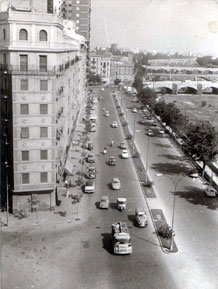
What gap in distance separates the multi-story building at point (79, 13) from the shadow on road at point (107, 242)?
9396 centimetres

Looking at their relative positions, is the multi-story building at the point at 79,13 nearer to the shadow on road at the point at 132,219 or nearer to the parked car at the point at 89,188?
the parked car at the point at 89,188

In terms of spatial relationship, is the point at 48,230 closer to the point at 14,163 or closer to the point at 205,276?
the point at 14,163

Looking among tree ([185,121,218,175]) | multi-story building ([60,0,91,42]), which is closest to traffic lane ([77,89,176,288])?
tree ([185,121,218,175])

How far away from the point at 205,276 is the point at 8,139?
24048 mm

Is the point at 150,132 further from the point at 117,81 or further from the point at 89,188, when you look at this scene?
the point at 117,81

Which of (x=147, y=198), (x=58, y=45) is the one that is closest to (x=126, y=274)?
(x=147, y=198)

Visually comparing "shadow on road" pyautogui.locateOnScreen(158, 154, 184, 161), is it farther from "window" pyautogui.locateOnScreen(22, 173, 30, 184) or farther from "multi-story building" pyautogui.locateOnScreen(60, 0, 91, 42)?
"multi-story building" pyautogui.locateOnScreen(60, 0, 91, 42)

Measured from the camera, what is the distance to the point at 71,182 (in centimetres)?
5034

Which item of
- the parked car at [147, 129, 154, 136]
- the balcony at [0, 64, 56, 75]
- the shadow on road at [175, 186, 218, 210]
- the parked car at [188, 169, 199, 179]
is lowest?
the shadow on road at [175, 186, 218, 210]

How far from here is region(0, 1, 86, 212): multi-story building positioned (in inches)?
1484

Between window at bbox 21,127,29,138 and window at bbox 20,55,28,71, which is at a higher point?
window at bbox 20,55,28,71

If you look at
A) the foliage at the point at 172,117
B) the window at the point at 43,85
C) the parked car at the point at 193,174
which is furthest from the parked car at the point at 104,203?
the foliage at the point at 172,117

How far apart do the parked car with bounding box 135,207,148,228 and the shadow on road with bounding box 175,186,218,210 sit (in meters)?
8.50

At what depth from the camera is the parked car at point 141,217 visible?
3853cm
